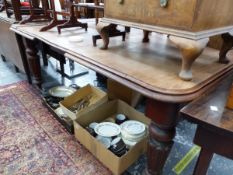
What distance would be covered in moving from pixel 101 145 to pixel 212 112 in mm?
604

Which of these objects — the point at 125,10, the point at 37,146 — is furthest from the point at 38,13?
the point at 125,10

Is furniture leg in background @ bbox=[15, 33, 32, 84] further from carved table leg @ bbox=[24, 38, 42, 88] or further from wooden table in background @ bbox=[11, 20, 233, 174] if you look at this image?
wooden table in background @ bbox=[11, 20, 233, 174]

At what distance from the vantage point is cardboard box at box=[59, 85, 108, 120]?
122 centimetres

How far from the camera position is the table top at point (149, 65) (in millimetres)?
584

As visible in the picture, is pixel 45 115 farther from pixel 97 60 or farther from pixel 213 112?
pixel 213 112

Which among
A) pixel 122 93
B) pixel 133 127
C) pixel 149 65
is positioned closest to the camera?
pixel 149 65

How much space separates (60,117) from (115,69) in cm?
80

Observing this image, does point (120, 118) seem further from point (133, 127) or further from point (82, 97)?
point (82, 97)

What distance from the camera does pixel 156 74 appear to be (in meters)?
0.67

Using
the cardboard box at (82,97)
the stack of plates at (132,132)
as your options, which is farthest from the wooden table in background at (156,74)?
the cardboard box at (82,97)

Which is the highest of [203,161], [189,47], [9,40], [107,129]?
[189,47]

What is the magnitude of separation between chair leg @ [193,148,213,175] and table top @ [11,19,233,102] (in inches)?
7.9

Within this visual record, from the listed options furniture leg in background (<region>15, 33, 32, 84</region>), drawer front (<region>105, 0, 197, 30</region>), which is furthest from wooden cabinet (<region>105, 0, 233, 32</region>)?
furniture leg in background (<region>15, 33, 32, 84</region>)

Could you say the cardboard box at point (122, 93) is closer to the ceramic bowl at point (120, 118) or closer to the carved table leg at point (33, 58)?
the ceramic bowl at point (120, 118)
